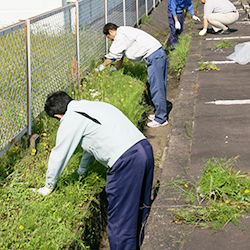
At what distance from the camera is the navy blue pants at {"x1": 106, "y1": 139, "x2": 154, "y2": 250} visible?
9.22 ft

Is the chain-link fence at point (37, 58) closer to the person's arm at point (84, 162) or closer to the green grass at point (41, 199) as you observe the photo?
the green grass at point (41, 199)

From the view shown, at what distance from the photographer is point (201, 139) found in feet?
14.0

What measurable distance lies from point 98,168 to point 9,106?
1184mm

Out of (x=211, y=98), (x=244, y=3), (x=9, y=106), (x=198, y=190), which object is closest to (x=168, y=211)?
(x=198, y=190)

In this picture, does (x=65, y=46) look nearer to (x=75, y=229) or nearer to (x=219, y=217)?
(x=75, y=229)

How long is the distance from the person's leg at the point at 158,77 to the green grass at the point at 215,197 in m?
2.15

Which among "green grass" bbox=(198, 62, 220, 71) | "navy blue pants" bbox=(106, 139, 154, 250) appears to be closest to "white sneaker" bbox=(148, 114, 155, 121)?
"green grass" bbox=(198, 62, 220, 71)

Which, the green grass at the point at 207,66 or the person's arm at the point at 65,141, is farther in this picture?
the green grass at the point at 207,66

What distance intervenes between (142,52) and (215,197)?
282 cm

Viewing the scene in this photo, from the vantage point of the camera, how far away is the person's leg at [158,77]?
5.22 metres

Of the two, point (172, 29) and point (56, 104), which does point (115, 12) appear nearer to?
point (172, 29)

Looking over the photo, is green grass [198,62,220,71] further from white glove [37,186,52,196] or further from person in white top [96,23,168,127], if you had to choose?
white glove [37,186,52,196]

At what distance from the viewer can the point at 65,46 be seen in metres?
4.86

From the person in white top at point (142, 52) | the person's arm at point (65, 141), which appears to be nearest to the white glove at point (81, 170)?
the person's arm at point (65, 141)
